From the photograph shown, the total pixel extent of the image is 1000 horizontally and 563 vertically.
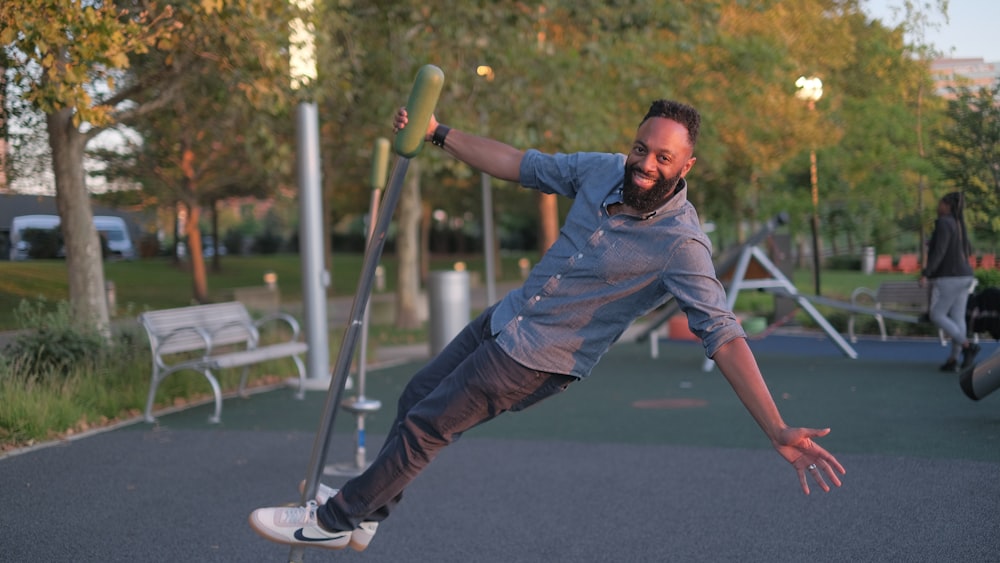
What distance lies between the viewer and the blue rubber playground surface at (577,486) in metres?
4.81

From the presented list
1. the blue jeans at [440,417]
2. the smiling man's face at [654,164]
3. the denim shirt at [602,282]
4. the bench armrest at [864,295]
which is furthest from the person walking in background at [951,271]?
the blue jeans at [440,417]

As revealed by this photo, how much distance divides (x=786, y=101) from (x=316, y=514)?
55.1ft

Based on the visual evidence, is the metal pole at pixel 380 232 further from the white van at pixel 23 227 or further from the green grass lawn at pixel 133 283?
the white van at pixel 23 227

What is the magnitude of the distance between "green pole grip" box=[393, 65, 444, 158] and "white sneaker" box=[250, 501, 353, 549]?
1393 mm

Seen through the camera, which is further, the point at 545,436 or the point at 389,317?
the point at 389,317

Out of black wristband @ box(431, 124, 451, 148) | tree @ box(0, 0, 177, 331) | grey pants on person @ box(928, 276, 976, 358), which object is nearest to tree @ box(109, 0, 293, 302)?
tree @ box(0, 0, 177, 331)

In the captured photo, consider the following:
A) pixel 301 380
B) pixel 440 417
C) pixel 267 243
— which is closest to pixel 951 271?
pixel 301 380

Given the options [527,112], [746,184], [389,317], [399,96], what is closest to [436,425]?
[399,96]

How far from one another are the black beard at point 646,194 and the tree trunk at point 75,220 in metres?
7.41

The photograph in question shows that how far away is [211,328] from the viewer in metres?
9.56

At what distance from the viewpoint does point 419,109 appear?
3.64 meters

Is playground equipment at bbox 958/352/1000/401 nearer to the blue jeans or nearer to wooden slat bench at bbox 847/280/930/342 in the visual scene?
the blue jeans

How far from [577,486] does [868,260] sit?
321 inches

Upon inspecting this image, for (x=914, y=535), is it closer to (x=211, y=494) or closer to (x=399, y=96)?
(x=211, y=494)
